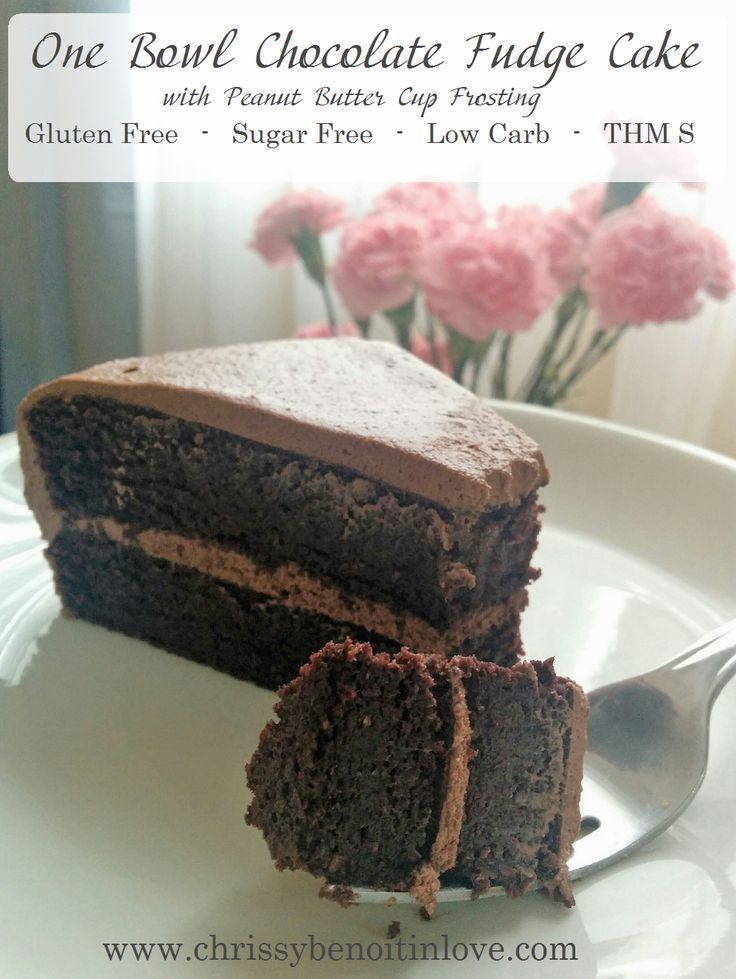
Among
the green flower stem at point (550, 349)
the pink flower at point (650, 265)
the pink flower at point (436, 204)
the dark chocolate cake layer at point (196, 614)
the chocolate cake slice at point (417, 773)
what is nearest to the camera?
the chocolate cake slice at point (417, 773)

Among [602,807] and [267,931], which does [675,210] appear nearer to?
[602,807]

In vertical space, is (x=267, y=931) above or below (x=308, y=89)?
below

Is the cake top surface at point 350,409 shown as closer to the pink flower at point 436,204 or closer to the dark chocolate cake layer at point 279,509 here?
the dark chocolate cake layer at point 279,509

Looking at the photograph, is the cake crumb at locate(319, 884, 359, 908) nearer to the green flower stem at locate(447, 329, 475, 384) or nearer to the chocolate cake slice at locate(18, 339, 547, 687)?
the chocolate cake slice at locate(18, 339, 547, 687)

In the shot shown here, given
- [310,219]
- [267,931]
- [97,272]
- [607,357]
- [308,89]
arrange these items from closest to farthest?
[267,931] < [308,89] < [97,272] < [310,219] < [607,357]

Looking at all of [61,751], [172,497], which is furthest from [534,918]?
[172,497]

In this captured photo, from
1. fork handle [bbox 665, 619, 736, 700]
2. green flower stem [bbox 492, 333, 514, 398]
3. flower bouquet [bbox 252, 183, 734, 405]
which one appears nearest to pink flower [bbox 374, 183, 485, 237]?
flower bouquet [bbox 252, 183, 734, 405]

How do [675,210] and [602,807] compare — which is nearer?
[602,807]

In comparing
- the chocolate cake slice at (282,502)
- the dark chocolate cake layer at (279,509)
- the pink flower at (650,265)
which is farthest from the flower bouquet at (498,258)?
the dark chocolate cake layer at (279,509)
